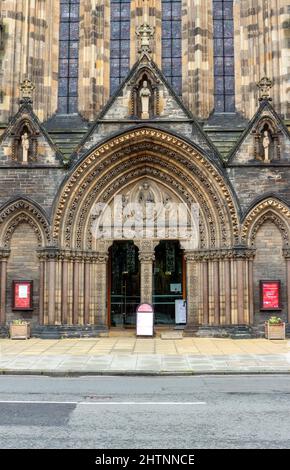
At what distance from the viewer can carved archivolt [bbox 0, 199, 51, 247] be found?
19.9 meters

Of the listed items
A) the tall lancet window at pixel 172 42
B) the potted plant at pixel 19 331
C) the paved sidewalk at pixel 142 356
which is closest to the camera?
the paved sidewalk at pixel 142 356

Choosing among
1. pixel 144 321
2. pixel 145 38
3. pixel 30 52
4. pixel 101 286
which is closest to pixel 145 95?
pixel 145 38

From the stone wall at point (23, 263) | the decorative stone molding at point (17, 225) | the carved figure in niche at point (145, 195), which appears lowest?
the stone wall at point (23, 263)

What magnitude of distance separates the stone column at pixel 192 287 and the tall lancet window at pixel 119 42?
8.29 metres

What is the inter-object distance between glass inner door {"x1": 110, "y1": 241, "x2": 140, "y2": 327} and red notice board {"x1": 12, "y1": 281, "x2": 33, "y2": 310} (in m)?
3.59

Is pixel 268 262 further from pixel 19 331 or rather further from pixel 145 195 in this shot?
pixel 19 331

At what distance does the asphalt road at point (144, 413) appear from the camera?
6.30 m

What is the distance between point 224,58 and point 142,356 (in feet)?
47.6

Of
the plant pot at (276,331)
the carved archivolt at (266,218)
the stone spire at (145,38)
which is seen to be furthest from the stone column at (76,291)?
the stone spire at (145,38)

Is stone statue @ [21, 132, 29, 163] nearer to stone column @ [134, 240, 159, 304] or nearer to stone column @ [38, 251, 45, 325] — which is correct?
stone column @ [38, 251, 45, 325]

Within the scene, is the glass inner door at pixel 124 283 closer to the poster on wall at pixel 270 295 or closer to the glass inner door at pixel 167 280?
the glass inner door at pixel 167 280

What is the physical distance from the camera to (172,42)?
2361cm
